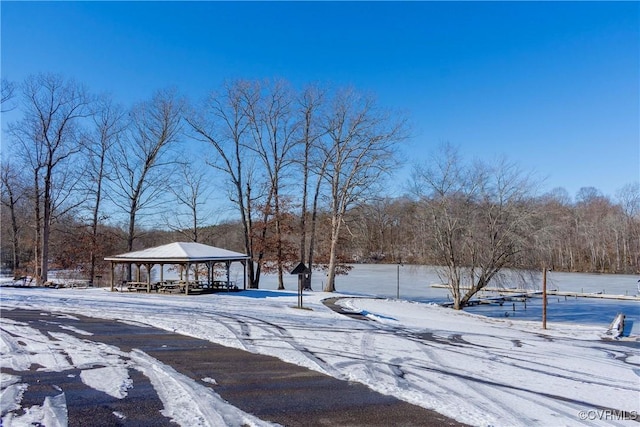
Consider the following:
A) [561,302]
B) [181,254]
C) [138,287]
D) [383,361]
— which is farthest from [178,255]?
[561,302]

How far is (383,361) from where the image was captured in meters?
8.18

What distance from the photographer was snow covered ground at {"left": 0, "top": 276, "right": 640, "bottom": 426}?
544cm

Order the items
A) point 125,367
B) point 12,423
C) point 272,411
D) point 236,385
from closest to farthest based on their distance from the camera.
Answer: point 12,423
point 272,411
point 236,385
point 125,367

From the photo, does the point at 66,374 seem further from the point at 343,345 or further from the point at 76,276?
the point at 76,276

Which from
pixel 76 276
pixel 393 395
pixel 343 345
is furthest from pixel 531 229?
pixel 76 276

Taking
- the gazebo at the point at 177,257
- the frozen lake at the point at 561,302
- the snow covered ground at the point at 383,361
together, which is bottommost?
the frozen lake at the point at 561,302

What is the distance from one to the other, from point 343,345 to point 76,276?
29783 mm

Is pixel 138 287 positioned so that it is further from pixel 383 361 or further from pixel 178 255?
pixel 383 361

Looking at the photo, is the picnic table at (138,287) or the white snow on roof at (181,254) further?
the picnic table at (138,287)

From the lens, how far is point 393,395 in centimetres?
602

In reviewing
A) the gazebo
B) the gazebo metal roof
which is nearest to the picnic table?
the gazebo

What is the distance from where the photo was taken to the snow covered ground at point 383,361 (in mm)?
5441

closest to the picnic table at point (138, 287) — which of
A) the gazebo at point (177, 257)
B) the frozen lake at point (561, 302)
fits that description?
the gazebo at point (177, 257)

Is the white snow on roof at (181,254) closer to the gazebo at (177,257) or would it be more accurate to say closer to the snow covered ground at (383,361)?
the gazebo at (177,257)
